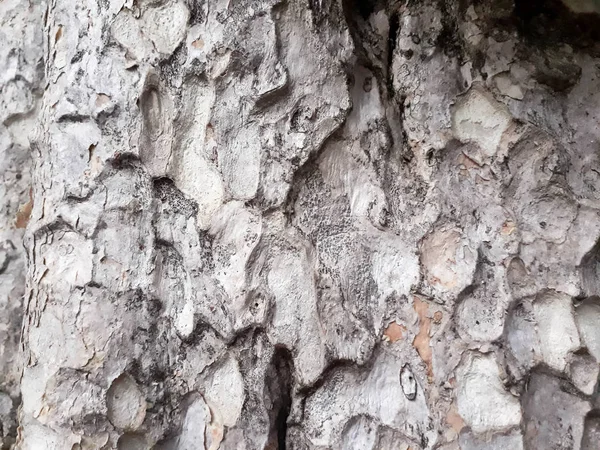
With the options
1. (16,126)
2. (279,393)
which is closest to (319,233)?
(279,393)

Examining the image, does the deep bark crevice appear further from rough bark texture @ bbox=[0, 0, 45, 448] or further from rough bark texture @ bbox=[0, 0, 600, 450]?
rough bark texture @ bbox=[0, 0, 45, 448]

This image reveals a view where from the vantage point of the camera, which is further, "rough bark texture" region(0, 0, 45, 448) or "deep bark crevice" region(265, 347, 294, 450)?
"rough bark texture" region(0, 0, 45, 448)

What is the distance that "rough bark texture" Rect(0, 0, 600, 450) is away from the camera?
63 cm

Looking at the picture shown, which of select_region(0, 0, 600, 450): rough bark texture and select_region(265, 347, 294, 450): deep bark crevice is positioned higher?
select_region(0, 0, 600, 450): rough bark texture

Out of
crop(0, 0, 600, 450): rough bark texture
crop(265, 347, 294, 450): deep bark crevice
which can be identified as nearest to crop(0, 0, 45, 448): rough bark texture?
crop(0, 0, 600, 450): rough bark texture

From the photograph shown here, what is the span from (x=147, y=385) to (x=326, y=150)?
0.34m

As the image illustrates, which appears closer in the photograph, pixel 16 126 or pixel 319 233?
pixel 319 233

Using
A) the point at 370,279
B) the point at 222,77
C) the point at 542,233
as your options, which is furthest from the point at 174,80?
the point at 542,233

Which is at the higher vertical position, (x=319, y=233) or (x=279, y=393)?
(x=319, y=233)

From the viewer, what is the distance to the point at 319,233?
2.21ft

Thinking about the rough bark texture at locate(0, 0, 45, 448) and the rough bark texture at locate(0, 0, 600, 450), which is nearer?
the rough bark texture at locate(0, 0, 600, 450)

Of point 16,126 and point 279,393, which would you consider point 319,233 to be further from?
point 16,126

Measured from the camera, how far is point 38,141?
29.1 inches

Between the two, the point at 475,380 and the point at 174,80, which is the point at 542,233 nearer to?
the point at 475,380
